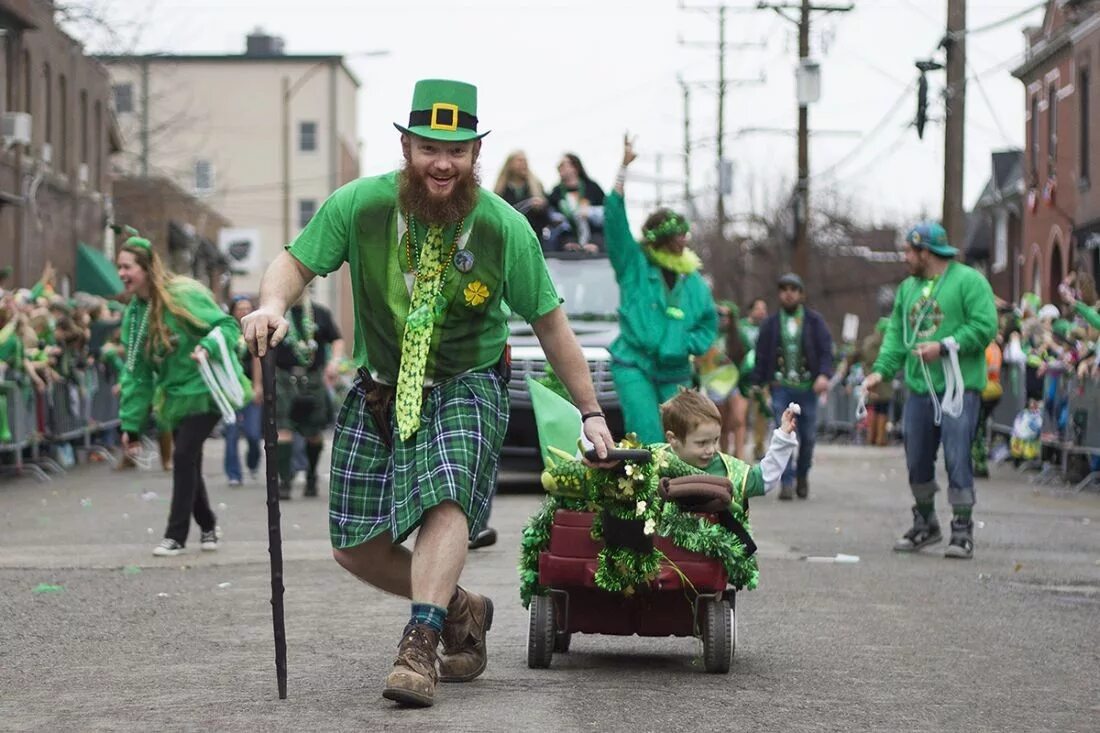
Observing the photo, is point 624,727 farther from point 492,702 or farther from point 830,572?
point 830,572

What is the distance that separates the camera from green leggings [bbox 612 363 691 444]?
37.4ft

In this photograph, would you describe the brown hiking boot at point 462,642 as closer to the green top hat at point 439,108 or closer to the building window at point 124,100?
the green top hat at point 439,108

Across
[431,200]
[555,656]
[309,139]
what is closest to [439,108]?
[431,200]

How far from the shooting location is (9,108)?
121 ft

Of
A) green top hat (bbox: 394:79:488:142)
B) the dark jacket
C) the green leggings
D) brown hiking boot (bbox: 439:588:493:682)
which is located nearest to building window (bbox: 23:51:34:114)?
the dark jacket

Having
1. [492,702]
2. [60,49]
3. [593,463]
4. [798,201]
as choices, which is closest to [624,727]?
[492,702]

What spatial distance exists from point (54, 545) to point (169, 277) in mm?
1915

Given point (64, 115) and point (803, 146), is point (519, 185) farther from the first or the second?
point (64, 115)

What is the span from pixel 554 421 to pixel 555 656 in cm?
90

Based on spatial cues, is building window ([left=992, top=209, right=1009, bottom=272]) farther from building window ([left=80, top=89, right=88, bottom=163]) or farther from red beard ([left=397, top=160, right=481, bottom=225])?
red beard ([left=397, top=160, right=481, bottom=225])

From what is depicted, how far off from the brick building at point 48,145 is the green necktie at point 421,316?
1140 inches

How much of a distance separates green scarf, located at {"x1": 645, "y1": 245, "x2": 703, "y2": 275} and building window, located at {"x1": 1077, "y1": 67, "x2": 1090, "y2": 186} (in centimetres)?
3134

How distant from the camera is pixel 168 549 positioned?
474 inches

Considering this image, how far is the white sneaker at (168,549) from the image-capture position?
39.3 ft
